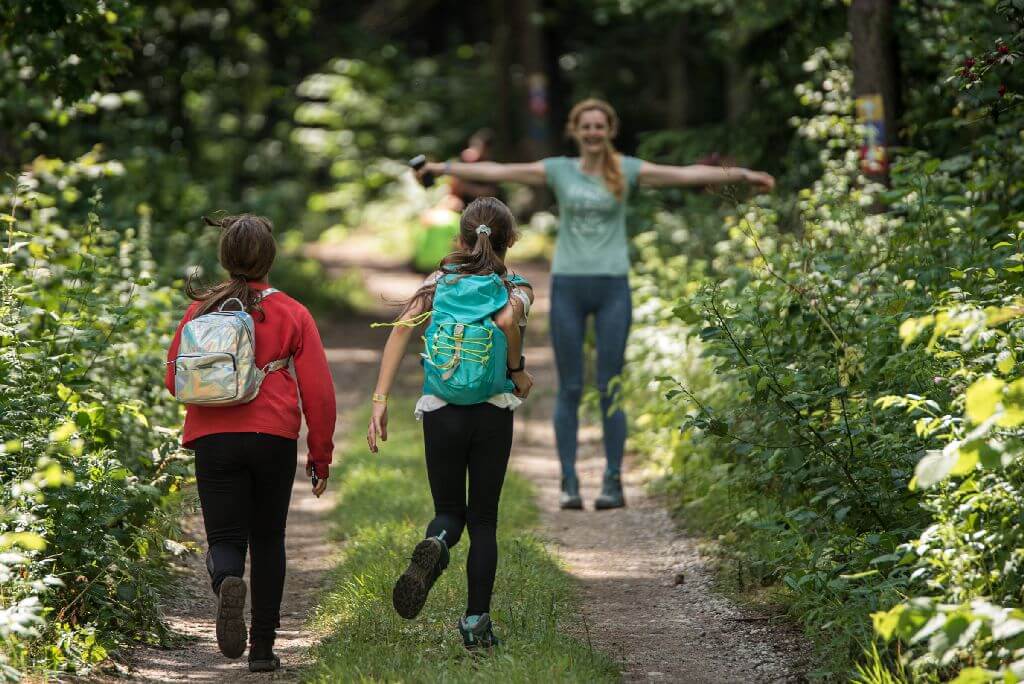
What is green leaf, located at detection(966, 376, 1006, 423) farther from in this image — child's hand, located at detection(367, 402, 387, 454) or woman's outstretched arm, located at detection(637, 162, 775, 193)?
woman's outstretched arm, located at detection(637, 162, 775, 193)

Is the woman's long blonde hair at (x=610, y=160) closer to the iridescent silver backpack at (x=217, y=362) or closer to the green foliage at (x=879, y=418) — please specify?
the green foliage at (x=879, y=418)

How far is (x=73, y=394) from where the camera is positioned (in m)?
5.62

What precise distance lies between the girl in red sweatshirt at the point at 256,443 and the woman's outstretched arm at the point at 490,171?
2284 millimetres

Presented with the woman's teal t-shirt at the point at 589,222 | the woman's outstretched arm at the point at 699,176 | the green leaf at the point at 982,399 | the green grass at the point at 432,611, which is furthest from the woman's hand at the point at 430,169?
the green leaf at the point at 982,399

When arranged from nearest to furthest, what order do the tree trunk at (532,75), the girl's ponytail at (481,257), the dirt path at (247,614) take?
the girl's ponytail at (481,257) < the dirt path at (247,614) < the tree trunk at (532,75)

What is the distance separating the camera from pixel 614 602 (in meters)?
6.14

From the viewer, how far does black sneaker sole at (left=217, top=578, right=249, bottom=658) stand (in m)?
4.69

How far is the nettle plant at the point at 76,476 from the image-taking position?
4.55 meters

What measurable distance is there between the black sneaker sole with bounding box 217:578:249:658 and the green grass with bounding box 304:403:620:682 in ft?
1.04

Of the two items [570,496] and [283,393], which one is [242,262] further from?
[570,496]

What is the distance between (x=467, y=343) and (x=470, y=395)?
199mm

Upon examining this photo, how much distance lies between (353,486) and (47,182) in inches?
141

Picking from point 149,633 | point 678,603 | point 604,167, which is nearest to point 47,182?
point 604,167

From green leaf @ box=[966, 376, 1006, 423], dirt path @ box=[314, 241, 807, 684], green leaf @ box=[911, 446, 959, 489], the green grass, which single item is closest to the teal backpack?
the green grass
